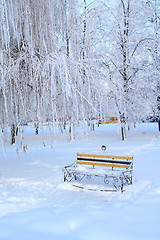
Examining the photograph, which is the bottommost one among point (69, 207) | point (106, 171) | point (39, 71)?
point (69, 207)

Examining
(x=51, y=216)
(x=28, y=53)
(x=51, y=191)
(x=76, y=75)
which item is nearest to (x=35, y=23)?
(x=28, y=53)

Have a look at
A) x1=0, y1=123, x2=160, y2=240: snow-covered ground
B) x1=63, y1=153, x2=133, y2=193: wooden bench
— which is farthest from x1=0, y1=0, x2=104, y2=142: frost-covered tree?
x1=63, y1=153, x2=133, y2=193: wooden bench

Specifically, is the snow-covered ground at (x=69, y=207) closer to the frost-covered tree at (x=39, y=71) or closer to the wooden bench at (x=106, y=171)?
the wooden bench at (x=106, y=171)

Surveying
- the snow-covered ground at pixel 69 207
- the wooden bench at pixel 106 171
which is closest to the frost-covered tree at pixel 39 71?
the snow-covered ground at pixel 69 207

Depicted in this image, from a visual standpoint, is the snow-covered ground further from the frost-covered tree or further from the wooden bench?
the frost-covered tree

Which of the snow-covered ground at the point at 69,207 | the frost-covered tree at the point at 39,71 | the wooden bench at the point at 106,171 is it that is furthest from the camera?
the wooden bench at the point at 106,171

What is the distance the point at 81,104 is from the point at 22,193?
2.61m

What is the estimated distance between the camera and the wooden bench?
15.3 ft

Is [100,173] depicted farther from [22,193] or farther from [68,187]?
[22,193]

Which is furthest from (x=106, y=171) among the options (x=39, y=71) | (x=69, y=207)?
(x=39, y=71)

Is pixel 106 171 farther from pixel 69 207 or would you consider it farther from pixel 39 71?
pixel 39 71

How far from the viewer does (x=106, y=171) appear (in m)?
5.08

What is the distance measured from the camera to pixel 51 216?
2947mm

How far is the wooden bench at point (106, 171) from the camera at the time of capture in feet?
15.3
